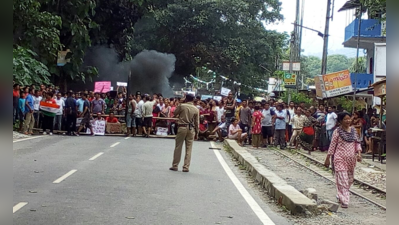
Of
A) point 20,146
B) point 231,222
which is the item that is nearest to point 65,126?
point 20,146

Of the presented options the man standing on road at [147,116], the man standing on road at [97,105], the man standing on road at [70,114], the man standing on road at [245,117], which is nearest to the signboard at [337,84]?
the man standing on road at [245,117]

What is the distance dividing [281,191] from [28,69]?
1702 cm

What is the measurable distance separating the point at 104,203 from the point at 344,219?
3763 millimetres

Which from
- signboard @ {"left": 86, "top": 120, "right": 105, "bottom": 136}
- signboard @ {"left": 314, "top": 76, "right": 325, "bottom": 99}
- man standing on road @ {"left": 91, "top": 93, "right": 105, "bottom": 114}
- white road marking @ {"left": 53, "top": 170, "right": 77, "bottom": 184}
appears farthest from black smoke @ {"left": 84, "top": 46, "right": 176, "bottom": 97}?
white road marking @ {"left": 53, "top": 170, "right": 77, "bottom": 184}

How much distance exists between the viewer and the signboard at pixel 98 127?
2306 centimetres

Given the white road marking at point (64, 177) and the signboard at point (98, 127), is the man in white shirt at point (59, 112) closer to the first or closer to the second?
the signboard at point (98, 127)

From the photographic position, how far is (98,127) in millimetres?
23172

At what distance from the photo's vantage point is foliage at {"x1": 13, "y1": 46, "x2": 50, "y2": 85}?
860 inches

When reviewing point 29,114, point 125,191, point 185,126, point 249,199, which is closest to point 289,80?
point 29,114

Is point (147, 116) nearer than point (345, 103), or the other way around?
point (147, 116)

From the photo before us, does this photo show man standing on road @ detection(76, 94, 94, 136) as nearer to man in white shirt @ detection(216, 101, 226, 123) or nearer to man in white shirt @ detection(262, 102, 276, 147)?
man in white shirt @ detection(216, 101, 226, 123)

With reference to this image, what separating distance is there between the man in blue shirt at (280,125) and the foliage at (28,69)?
406 inches

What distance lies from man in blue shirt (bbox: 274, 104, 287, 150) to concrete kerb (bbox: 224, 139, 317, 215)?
6.79 m

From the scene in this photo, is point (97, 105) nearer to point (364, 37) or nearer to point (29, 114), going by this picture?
point (29, 114)
